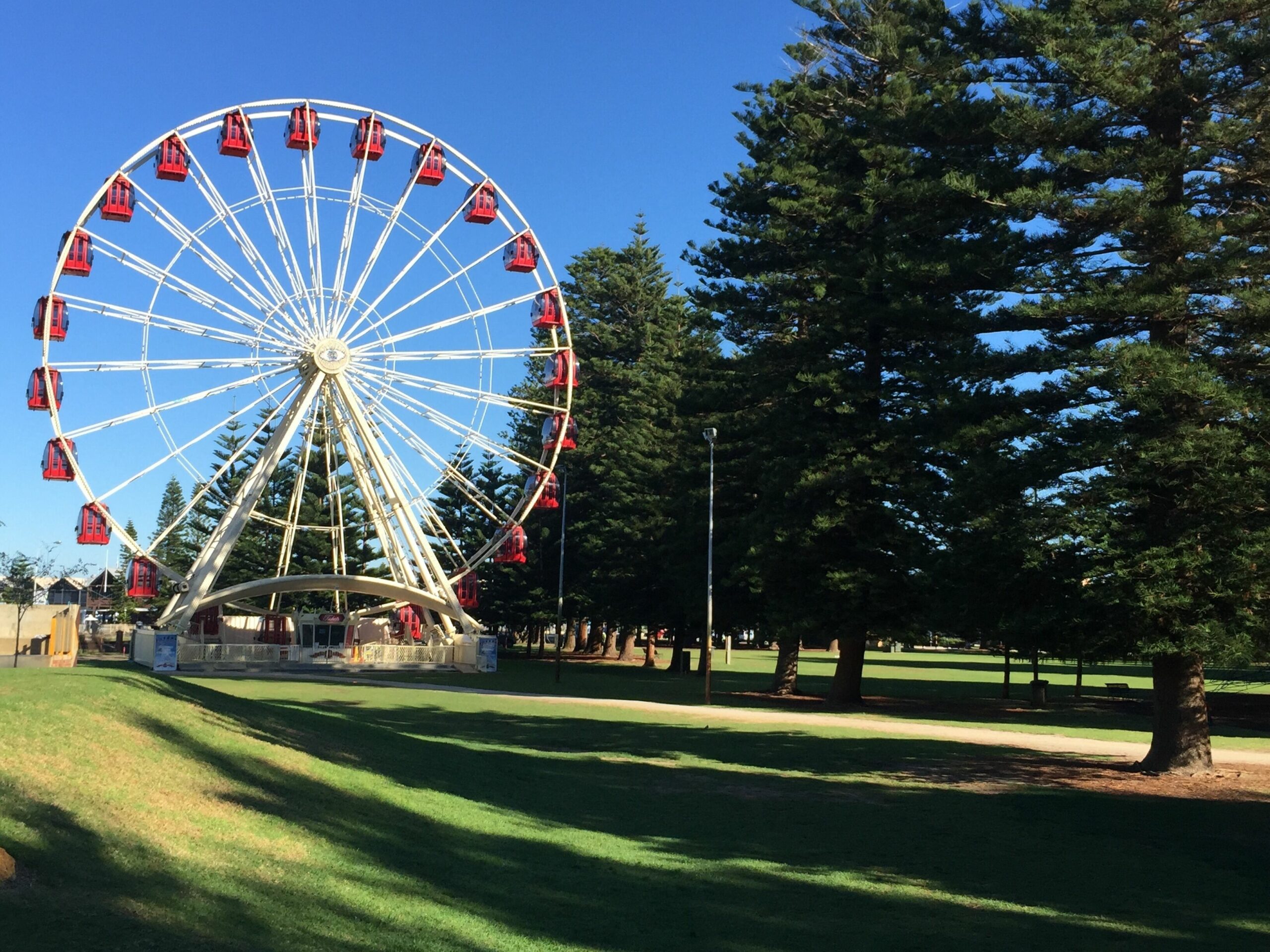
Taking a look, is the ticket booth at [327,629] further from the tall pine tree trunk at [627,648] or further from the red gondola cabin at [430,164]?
the red gondola cabin at [430,164]

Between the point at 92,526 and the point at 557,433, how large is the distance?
15.9 metres

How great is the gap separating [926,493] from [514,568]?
1484 inches

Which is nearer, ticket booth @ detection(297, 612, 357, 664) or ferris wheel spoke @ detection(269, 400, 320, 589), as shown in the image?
ferris wheel spoke @ detection(269, 400, 320, 589)

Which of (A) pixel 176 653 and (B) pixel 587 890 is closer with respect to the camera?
(B) pixel 587 890

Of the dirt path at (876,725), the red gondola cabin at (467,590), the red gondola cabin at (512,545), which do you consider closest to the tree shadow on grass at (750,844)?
the dirt path at (876,725)

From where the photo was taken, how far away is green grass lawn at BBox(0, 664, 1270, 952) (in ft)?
27.3

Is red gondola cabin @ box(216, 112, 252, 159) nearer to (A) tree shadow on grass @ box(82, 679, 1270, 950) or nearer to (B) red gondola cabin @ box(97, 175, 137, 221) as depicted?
(B) red gondola cabin @ box(97, 175, 137, 221)

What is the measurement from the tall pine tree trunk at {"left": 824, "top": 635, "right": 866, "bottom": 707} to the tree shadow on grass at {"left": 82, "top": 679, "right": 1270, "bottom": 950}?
14.7m

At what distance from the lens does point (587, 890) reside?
10.5 m

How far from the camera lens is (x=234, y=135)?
37.1m

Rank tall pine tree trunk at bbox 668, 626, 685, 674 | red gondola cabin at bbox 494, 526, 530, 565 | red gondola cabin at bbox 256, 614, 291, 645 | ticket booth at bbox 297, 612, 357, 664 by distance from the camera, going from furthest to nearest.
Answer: red gondola cabin at bbox 256, 614, 291, 645, tall pine tree trunk at bbox 668, 626, 685, 674, ticket booth at bbox 297, 612, 357, 664, red gondola cabin at bbox 494, 526, 530, 565

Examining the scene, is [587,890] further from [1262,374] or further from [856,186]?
[856,186]

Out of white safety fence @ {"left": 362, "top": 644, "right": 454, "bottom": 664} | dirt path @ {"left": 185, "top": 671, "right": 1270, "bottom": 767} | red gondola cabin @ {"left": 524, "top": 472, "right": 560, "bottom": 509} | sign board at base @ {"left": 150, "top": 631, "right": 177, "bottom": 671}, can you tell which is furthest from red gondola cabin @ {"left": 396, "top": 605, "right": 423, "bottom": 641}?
dirt path @ {"left": 185, "top": 671, "right": 1270, "bottom": 767}

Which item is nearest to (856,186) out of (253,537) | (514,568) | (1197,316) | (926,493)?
(926,493)
